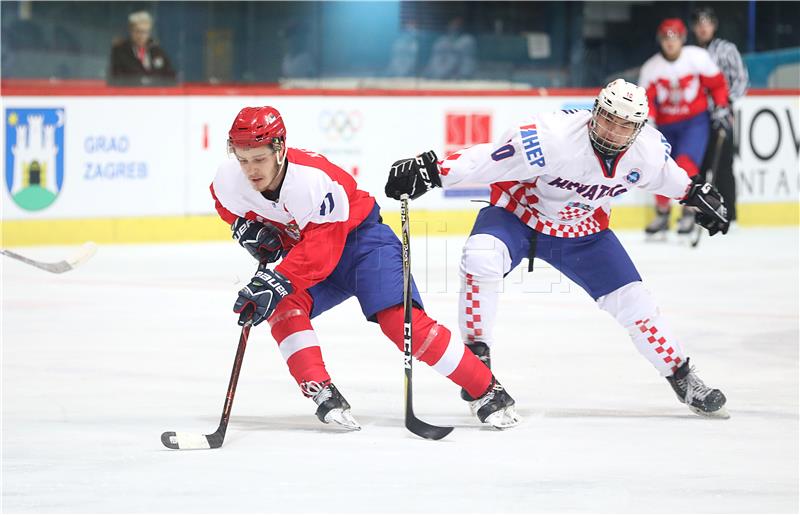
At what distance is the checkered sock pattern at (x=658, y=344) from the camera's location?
3.99m

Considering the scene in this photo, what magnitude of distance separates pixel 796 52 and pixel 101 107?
5.21 meters

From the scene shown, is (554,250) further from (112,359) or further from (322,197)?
(112,359)

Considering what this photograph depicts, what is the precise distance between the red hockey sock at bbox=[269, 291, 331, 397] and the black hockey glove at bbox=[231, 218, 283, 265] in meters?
0.15

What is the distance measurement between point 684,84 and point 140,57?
136 inches

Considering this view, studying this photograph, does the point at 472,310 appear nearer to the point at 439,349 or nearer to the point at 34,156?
the point at 439,349

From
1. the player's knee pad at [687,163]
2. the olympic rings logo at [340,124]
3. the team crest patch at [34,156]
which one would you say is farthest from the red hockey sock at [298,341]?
the olympic rings logo at [340,124]

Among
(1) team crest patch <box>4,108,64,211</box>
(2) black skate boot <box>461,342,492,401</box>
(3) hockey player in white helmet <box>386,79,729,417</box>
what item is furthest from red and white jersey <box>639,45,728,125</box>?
(2) black skate boot <box>461,342,492,401</box>

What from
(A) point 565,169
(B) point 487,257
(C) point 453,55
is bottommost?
(B) point 487,257

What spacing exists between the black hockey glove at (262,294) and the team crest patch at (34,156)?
474 centimetres

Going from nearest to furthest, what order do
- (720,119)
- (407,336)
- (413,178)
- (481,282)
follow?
(407,336)
(413,178)
(481,282)
(720,119)

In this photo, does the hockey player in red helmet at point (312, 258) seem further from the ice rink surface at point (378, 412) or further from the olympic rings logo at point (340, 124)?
the olympic rings logo at point (340, 124)

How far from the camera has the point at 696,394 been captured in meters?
3.98

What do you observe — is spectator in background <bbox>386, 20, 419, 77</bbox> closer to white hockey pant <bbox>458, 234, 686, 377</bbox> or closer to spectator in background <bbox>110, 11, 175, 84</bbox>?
spectator in background <bbox>110, 11, 175, 84</bbox>

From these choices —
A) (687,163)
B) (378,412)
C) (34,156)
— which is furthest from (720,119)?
(378,412)
